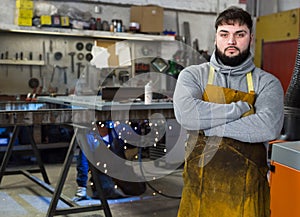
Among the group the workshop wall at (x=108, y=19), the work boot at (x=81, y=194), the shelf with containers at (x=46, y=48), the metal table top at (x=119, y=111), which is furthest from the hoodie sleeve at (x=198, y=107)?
the workshop wall at (x=108, y=19)

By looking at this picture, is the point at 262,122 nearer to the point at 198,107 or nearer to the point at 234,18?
the point at 198,107

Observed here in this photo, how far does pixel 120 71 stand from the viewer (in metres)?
5.45

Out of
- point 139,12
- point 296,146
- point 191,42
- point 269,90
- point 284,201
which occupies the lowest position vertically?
point 284,201

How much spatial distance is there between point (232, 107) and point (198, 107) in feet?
0.46

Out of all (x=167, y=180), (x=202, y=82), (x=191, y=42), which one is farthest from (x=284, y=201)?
(x=191, y=42)

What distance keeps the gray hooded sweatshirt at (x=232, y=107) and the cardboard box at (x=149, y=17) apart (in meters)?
3.75

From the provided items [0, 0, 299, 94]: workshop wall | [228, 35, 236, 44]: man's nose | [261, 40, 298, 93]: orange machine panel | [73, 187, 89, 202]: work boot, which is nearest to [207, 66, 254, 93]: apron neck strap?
[228, 35, 236, 44]: man's nose

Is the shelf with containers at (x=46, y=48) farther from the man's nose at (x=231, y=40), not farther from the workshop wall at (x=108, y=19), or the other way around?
the man's nose at (x=231, y=40)

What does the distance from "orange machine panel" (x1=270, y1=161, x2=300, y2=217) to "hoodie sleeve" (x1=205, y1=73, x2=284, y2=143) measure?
0.29 m

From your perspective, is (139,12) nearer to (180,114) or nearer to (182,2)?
(182,2)

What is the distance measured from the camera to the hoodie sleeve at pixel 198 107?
1.60m

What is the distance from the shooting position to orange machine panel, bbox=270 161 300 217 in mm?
1745

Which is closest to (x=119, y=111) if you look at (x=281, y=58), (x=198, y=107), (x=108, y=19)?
(x=198, y=107)

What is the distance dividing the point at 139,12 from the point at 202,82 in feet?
12.5
